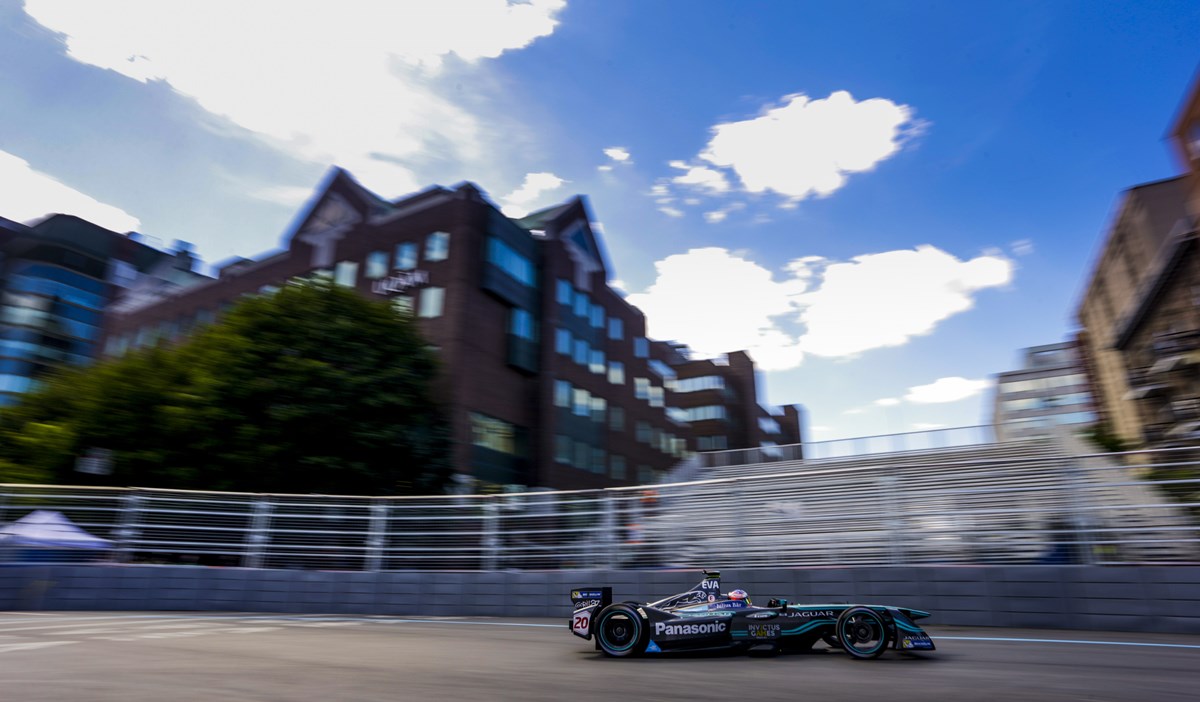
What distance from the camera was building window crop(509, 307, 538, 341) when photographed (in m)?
34.9

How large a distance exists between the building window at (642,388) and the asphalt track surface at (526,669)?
40747mm

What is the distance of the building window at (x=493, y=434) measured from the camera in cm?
3078

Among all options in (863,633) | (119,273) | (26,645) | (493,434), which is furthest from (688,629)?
(119,273)

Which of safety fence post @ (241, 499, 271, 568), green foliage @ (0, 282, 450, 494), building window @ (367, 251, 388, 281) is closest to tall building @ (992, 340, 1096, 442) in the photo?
building window @ (367, 251, 388, 281)

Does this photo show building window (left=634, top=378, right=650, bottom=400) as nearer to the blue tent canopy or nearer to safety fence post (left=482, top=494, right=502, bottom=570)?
safety fence post (left=482, top=494, right=502, bottom=570)

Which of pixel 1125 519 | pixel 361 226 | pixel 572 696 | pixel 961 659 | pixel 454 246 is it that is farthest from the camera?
pixel 361 226

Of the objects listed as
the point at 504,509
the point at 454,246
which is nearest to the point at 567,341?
the point at 454,246

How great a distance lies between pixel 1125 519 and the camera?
8.47m

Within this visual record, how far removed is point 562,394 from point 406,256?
11.2 meters

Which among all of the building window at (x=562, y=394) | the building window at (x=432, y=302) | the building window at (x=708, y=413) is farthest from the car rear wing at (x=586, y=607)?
the building window at (x=708, y=413)

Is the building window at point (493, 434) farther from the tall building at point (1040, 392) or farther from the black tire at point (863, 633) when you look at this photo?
the tall building at point (1040, 392)

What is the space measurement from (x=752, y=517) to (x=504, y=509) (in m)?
4.27

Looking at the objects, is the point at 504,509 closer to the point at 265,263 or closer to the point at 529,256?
the point at 529,256

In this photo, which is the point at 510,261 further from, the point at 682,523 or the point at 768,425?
the point at 768,425
